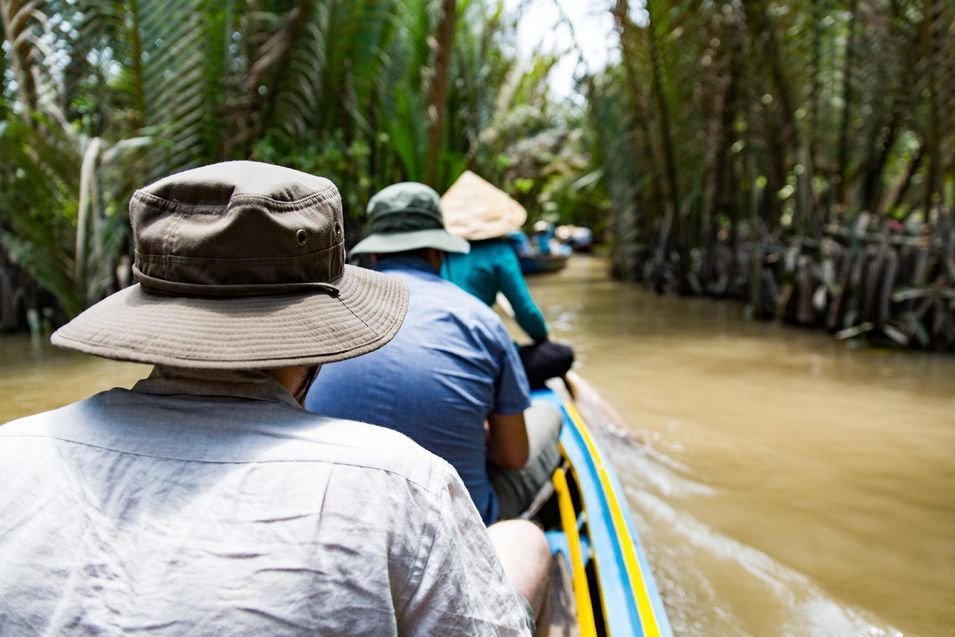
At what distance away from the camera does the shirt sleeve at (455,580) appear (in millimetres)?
813

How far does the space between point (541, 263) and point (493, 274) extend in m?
12.9

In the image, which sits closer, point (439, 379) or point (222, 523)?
point (222, 523)

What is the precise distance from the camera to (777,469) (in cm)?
367

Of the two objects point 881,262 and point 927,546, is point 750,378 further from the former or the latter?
point 927,546

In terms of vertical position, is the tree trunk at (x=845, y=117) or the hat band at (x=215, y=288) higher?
the tree trunk at (x=845, y=117)

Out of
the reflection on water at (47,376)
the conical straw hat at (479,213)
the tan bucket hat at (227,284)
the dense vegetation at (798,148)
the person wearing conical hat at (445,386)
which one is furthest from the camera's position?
the dense vegetation at (798,148)

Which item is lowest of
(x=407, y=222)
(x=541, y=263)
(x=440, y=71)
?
(x=541, y=263)

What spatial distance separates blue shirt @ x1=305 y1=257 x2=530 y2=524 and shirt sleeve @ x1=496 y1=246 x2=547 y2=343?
45.8 inches

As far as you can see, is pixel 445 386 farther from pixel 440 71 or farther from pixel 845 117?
pixel 845 117

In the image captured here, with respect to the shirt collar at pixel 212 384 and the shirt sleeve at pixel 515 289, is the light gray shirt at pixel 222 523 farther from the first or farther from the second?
the shirt sleeve at pixel 515 289

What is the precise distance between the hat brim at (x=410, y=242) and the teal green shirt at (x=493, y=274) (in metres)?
0.88

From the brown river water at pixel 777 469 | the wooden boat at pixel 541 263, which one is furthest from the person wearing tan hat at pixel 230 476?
the wooden boat at pixel 541 263

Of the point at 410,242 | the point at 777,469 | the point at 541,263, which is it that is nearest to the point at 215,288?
the point at 410,242

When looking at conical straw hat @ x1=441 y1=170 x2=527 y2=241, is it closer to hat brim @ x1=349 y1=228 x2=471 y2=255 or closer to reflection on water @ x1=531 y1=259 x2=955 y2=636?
hat brim @ x1=349 y1=228 x2=471 y2=255
